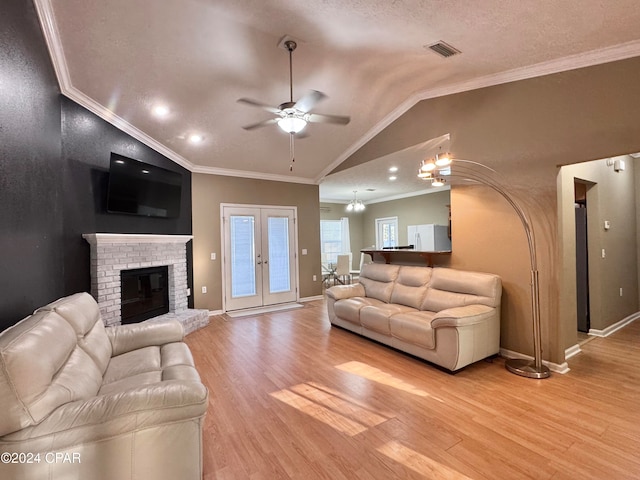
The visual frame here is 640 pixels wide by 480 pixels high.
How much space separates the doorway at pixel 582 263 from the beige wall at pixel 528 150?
1454mm

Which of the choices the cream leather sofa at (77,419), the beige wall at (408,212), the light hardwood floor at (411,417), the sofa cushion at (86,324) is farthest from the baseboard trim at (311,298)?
the cream leather sofa at (77,419)

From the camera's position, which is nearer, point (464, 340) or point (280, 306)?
point (464, 340)

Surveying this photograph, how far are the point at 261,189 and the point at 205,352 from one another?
3.52 m

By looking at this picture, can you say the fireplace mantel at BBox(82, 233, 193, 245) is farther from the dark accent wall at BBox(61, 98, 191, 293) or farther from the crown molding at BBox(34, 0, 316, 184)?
the crown molding at BBox(34, 0, 316, 184)

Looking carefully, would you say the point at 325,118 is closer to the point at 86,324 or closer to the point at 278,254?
the point at 86,324

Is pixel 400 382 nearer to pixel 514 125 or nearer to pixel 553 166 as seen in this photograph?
pixel 553 166

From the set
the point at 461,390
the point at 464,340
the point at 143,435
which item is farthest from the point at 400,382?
the point at 143,435

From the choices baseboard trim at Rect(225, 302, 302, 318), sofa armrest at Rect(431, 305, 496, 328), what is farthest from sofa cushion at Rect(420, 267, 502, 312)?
baseboard trim at Rect(225, 302, 302, 318)

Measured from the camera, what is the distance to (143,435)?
147cm

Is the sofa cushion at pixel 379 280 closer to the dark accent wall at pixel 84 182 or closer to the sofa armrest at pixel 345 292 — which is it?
the sofa armrest at pixel 345 292

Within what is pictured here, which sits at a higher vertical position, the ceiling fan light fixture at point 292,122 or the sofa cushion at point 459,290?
the ceiling fan light fixture at point 292,122

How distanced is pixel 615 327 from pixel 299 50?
5598mm

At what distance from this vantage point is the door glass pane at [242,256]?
236 inches

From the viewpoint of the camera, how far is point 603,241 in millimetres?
4227
